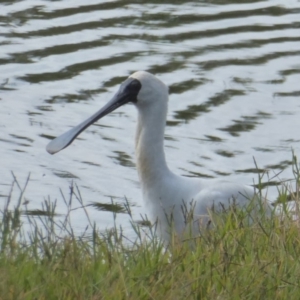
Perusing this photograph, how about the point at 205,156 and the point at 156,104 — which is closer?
the point at 156,104

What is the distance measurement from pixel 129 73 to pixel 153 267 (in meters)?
6.67

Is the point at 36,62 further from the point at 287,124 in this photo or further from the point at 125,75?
the point at 287,124

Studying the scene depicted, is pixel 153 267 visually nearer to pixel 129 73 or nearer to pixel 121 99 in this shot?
pixel 121 99

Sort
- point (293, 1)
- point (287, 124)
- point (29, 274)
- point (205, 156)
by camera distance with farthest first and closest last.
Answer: point (293, 1) → point (287, 124) → point (205, 156) → point (29, 274)

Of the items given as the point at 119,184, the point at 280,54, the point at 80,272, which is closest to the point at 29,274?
the point at 80,272

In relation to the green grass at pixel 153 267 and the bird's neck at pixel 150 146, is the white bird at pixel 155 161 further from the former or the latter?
the green grass at pixel 153 267

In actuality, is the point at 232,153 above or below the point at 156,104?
below

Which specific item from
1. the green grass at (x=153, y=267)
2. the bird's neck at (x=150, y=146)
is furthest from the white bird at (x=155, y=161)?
the green grass at (x=153, y=267)

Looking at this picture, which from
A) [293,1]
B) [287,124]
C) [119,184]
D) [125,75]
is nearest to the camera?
[119,184]

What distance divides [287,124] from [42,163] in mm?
2311

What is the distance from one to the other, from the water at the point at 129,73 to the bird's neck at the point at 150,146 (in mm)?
958

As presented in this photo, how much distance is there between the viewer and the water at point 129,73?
8.66 m

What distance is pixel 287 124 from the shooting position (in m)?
9.72

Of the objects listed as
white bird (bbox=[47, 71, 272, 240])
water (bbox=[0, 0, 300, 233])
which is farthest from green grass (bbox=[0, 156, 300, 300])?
water (bbox=[0, 0, 300, 233])
